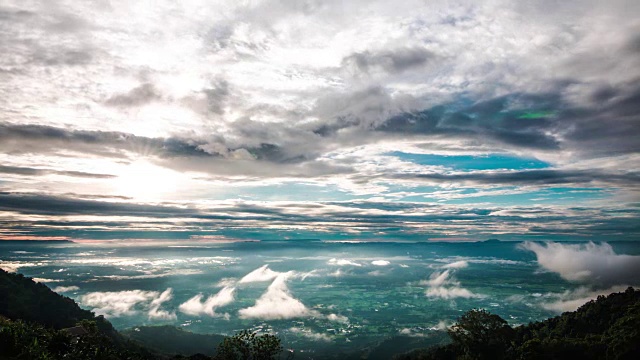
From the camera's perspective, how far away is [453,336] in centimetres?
10275

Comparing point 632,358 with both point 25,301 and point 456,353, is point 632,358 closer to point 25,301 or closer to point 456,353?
point 456,353

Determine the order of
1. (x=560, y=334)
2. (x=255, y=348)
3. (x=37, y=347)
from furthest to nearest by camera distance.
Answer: (x=560, y=334)
(x=255, y=348)
(x=37, y=347)

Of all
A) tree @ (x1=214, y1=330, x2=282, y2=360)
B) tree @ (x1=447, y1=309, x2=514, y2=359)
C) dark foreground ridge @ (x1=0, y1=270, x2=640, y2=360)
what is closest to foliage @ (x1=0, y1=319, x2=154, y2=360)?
dark foreground ridge @ (x1=0, y1=270, x2=640, y2=360)

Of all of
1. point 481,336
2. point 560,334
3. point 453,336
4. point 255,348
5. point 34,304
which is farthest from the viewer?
point 34,304

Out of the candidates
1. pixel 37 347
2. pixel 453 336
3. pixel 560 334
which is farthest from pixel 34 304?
pixel 560 334

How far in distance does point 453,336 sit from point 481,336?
7.93 meters

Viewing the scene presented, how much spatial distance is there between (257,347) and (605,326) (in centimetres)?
12278

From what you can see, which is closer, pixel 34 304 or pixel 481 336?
pixel 481 336

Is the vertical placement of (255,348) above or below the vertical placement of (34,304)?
above

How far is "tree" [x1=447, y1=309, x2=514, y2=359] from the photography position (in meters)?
99.0

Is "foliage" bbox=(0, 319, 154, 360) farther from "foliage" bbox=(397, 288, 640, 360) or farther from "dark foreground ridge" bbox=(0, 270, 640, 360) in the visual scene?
"foliage" bbox=(397, 288, 640, 360)

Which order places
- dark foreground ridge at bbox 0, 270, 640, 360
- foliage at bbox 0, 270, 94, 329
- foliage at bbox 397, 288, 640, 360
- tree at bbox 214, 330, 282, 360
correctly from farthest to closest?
1. foliage at bbox 0, 270, 94, 329
2. tree at bbox 214, 330, 282, 360
3. foliage at bbox 397, 288, 640, 360
4. dark foreground ridge at bbox 0, 270, 640, 360

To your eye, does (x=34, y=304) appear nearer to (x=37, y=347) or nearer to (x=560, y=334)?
(x=37, y=347)

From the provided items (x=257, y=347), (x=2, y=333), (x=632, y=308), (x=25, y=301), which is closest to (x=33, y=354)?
(x=2, y=333)
